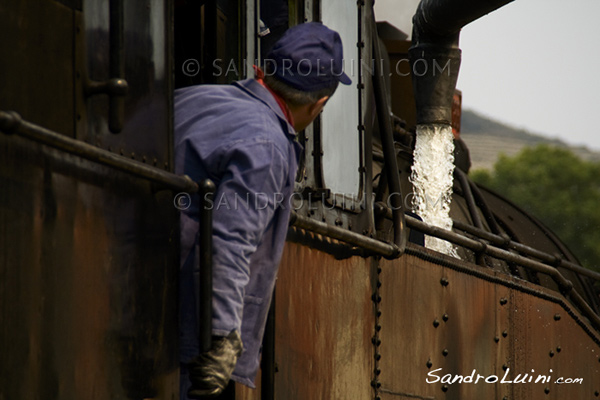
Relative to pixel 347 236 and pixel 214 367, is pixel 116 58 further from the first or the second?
pixel 347 236

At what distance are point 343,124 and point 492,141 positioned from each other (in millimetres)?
79508

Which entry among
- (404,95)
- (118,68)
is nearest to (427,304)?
(118,68)

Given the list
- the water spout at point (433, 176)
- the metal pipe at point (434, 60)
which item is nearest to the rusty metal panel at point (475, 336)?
the water spout at point (433, 176)

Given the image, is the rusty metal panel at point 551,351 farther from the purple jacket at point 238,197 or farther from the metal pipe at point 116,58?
the metal pipe at point 116,58

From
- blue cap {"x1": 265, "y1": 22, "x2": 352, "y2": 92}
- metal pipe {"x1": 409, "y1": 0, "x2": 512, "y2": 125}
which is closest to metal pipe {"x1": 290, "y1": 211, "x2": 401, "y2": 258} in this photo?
blue cap {"x1": 265, "y1": 22, "x2": 352, "y2": 92}

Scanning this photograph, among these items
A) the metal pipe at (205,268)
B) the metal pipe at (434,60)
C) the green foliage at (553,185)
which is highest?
the green foliage at (553,185)

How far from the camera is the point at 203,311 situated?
2.35m

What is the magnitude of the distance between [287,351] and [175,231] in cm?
86

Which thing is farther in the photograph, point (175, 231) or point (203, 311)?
point (175, 231)

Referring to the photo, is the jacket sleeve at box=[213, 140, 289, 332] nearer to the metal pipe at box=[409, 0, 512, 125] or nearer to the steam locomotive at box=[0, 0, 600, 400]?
the steam locomotive at box=[0, 0, 600, 400]

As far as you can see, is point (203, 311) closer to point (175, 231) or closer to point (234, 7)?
point (175, 231)

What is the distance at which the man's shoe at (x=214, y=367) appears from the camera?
2.28 metres

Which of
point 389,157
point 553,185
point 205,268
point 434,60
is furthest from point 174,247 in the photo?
point 553,185

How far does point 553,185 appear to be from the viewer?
5716 cm
